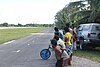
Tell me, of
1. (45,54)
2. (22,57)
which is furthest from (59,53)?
(22,57)

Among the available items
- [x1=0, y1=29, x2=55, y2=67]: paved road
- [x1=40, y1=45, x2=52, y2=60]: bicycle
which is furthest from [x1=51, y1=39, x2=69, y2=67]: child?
[x1=40, y1=45, x2=52, y2=60]: bicycle

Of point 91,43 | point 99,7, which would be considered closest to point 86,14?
point 99,7

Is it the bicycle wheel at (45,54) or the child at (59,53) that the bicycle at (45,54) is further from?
the child at (59,53)

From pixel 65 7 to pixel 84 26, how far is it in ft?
28.6

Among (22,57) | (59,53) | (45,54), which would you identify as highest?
(59,53)

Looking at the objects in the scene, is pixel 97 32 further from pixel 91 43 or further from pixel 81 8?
pixel 81 8

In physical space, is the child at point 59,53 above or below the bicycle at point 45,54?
above

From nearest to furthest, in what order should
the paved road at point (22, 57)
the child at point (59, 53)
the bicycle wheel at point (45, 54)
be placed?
the child at point (59, 53), the paved road at point (22, 57), the bicycle wheel at point (45, 54)

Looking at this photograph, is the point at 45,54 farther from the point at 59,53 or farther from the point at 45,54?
the point at 59,53

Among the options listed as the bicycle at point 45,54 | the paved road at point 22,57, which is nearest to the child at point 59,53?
the paved road at point 22,57

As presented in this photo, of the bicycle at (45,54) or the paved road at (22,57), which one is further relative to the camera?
the bicycle at (45,54)

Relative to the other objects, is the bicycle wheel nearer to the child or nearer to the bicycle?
the bicycle

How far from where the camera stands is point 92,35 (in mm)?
22438

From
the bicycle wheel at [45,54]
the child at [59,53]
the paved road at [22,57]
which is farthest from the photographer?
the bicycle wheel at [45,54]
